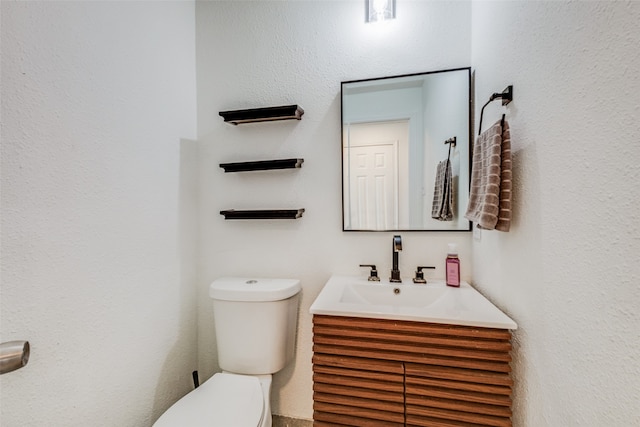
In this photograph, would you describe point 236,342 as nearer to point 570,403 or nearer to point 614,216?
point 570,403

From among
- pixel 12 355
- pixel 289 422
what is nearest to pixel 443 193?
pixel 289 422

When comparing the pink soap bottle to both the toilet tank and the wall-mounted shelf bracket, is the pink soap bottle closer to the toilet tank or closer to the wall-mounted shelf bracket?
the wall-mounted shelf bracket

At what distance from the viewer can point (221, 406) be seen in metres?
1.11

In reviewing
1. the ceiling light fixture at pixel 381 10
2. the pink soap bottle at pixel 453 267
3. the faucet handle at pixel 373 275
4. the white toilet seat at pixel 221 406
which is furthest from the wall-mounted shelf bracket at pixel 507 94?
the white toilet seat at pixel 221 406

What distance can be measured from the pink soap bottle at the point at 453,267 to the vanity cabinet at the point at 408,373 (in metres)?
0.41

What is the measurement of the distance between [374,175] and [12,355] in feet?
4.64

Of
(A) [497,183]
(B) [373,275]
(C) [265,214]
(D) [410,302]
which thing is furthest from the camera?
(C) [265,214]

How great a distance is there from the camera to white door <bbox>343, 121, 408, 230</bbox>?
4.77 feet

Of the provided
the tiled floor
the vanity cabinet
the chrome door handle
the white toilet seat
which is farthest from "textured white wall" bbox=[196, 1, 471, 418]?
the chrome door handle

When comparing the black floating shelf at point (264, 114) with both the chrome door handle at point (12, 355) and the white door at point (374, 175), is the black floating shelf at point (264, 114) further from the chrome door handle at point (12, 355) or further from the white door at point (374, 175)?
the chrome door handle at point (12, 355)

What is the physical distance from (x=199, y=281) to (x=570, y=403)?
5.42 ft

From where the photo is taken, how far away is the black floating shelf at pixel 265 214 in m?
1.50

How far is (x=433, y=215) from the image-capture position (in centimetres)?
142

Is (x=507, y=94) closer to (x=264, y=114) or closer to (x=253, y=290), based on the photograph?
(x=264, y=114)
